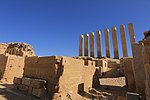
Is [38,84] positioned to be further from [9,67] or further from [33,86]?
[9,67]

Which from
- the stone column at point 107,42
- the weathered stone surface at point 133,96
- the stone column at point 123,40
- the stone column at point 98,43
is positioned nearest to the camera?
the weathered stone surface at point 133,96

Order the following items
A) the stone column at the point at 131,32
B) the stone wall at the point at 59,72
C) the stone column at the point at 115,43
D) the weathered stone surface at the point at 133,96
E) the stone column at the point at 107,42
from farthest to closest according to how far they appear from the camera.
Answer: the stone column at the point at 107,42, the stone column at the point at 115,43, the stone column at the point at 131,32, the stone wall at the point at 59,72, the weathered stone surface at the point at 133,96

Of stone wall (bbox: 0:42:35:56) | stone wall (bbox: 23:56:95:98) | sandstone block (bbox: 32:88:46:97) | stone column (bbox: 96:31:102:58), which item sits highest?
stone column (bbox: 96:31:102:58)

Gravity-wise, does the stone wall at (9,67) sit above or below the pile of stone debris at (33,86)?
above

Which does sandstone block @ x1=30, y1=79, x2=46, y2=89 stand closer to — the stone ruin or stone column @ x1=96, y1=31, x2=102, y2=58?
the stone ruin

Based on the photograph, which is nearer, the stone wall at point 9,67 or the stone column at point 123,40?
the stone wall at point 9,67

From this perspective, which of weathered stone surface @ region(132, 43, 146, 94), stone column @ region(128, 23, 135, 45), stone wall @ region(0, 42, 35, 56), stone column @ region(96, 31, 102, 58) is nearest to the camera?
weathered stone surface @ region(132, 43, 146, 94)

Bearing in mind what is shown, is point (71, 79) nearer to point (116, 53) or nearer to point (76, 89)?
point (76, 89)

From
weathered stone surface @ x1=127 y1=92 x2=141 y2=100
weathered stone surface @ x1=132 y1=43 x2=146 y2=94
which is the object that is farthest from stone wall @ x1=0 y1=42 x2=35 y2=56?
weathered stone surface @ x1=127 y1=92 x2=141 y2=100

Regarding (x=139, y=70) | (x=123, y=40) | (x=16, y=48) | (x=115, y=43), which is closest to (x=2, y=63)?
(x=16, y=48)

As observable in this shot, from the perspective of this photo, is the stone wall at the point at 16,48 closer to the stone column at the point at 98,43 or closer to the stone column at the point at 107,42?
the stone column at the point at 98,43

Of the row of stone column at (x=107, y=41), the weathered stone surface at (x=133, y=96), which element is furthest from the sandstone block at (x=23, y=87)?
the row of stone column at (x=107, y=41)

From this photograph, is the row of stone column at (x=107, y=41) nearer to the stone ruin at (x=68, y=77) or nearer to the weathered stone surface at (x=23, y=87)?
the stone ruin at (x=68, y=77)

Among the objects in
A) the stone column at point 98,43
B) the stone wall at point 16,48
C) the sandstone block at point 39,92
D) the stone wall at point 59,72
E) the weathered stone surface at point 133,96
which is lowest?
the sandstone block at point 39,92
